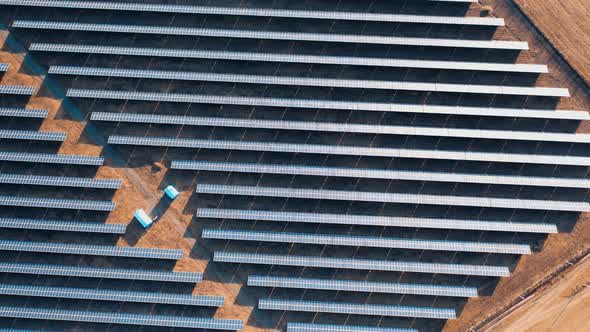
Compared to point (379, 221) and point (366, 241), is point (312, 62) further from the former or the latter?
point (366, 241)

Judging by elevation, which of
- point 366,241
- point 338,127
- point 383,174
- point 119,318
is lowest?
point 119,318

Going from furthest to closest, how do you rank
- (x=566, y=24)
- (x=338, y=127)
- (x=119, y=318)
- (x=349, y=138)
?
(x=566, y=24), (x=349, y=138), (x=338, y=127), (x=119, y=318)

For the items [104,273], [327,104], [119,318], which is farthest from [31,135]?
[327,104]

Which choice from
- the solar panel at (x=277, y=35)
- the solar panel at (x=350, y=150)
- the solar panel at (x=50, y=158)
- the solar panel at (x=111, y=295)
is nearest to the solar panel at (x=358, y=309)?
the solar panel at (x=111, y=295)

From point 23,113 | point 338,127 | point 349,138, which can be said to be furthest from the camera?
point 349,138

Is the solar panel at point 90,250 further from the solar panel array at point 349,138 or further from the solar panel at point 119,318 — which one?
the solar panel at point 119,318

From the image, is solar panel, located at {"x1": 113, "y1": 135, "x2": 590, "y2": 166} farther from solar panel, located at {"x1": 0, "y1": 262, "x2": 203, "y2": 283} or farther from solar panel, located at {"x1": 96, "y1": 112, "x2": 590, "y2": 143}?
solar panel, located at {"x1": 0, "y1": 262, "x2": 203, "y2": 283}

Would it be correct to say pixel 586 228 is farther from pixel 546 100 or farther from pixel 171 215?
pixel 171 215

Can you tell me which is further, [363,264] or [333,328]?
[363,264]

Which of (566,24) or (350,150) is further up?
(566,24)
